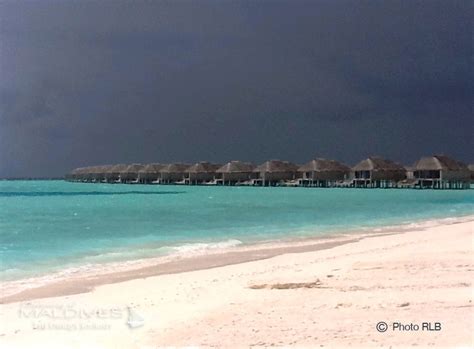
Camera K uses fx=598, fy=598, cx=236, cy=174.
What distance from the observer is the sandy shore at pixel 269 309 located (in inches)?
167

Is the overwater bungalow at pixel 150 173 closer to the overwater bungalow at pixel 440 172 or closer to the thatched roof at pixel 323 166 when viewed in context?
the thatched roof at pixel 323 166

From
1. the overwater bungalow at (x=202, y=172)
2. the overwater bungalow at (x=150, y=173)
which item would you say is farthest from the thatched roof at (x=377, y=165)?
the overwater bungalow at (x=150, y=173)

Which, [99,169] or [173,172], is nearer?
[173,172]

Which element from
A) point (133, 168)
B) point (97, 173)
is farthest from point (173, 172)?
point (97, 173)

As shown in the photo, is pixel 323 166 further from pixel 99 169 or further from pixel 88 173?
pixel 88 173

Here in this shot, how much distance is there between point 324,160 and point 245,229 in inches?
1836

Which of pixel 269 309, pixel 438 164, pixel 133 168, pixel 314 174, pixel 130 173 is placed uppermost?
pixel 133 168

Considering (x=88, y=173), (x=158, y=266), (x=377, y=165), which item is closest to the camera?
(x=158, y=266)

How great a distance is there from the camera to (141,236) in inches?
605

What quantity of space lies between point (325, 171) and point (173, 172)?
27.1 m

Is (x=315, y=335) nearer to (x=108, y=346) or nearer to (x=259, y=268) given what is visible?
(x=108, y=346)

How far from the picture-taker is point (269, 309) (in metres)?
5.19

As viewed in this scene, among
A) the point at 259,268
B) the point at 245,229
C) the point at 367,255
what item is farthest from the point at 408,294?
the point at 245,229

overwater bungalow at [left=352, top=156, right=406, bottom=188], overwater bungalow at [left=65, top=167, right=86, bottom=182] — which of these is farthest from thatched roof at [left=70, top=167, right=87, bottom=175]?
overwater bungalow at [left=352, top=156, right=406, bottom=188]
